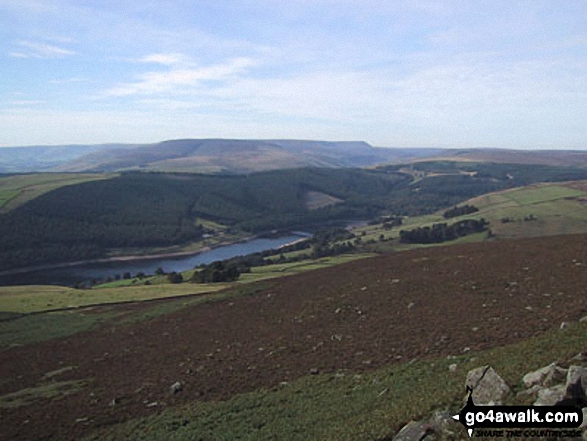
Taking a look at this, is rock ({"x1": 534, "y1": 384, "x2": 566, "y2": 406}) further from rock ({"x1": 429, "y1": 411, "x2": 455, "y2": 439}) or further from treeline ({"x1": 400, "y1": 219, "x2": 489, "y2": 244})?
treeline ({"x1": 400, "y1": 219, "x2": 489, "y2": 244})

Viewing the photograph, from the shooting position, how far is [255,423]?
1770cm

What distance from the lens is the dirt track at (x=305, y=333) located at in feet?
73.5

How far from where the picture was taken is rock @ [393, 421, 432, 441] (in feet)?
39.0

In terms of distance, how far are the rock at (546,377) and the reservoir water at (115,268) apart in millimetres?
133870

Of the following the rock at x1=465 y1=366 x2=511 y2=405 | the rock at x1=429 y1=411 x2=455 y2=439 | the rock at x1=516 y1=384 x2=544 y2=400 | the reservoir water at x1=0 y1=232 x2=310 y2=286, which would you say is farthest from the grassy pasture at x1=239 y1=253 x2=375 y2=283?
the reservoir water at x1=0 y1=232 x2=310 y2=286

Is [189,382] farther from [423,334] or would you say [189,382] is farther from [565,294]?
[565,294]

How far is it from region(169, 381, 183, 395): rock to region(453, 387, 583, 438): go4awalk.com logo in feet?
51.1

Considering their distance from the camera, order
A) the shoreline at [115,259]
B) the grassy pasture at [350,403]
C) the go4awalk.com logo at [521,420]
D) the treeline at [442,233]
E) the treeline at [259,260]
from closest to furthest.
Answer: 1. the go4awalk.com logo at [521,420]
2. the grassy pasture at [350,403]
3. the treeline at [259,260]
4. the treeline at [442,233]
5. the shoreline at [115,259]

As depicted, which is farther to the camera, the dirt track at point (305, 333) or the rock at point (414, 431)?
the dirt track at point (305, 333)

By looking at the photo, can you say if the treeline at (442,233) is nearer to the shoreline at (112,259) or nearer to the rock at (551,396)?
the shoreline at (112,259)

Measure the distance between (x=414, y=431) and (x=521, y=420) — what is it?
273 cm

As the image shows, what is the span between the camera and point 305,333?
29297 millimetres

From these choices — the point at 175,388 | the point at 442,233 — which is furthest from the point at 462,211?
the point at 175,388

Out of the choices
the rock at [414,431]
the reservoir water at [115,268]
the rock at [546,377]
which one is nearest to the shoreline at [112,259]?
the reservoir water at [115,268]
